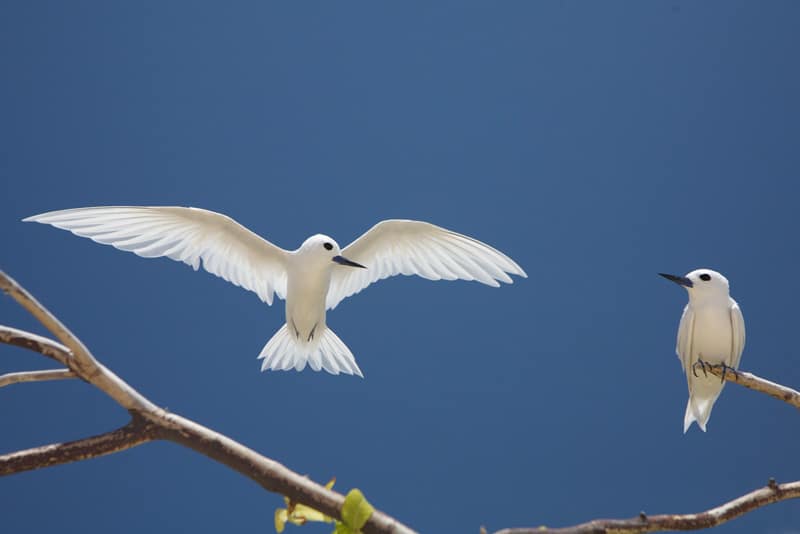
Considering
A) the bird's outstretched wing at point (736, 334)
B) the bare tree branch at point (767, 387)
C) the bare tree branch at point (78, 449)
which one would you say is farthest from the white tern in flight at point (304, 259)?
the bare tree branch at point (78, 449)

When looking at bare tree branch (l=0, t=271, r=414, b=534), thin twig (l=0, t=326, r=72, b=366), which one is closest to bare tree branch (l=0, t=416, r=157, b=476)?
bare tree branch (l=0, t=271, r=414, b=534)

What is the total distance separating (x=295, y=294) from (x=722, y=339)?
1.33 m

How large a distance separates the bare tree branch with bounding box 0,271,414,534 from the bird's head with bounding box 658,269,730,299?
6.18 feet

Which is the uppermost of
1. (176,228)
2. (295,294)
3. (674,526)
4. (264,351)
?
(176,228)

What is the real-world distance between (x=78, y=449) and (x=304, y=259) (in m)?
1.47

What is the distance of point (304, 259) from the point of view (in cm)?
245

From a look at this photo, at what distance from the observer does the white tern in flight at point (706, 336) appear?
2.54 m

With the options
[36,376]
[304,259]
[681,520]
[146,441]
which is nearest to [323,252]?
[304,259]

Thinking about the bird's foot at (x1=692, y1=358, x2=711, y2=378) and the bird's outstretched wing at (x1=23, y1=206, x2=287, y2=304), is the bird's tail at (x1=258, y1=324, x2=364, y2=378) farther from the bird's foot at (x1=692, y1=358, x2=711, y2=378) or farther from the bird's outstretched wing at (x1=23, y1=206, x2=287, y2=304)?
the bird's foot at (x1=692, y1=358, x2=711, y2=378)

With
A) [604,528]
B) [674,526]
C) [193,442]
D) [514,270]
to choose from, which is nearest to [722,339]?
[514,270]

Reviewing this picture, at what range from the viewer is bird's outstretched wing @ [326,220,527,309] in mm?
2455

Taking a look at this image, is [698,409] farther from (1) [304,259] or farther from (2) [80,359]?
(2) [80,359]

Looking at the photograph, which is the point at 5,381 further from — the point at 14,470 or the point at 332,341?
the point at 332,341

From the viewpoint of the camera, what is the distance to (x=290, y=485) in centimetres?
95
